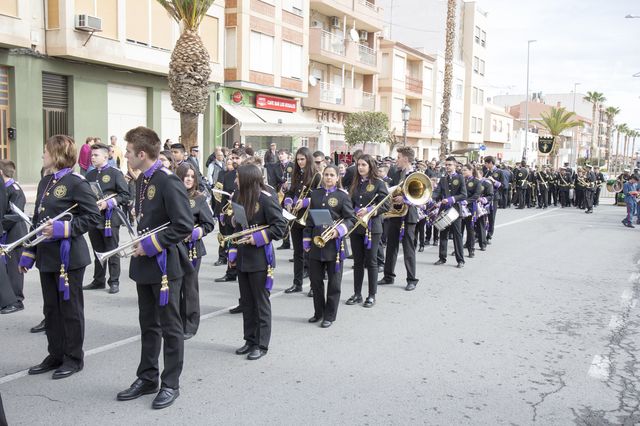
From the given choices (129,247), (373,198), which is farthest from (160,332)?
(373,198)

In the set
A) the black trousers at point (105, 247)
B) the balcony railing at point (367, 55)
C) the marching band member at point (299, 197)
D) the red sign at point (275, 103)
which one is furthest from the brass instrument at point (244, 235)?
the balcony railing at point (367, 55)

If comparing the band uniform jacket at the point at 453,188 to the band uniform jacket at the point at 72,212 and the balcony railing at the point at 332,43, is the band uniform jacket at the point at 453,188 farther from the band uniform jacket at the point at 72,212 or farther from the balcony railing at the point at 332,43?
the balcony railing at the point at 332,43

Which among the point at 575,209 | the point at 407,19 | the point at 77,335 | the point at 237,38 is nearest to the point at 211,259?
the point at 77,335

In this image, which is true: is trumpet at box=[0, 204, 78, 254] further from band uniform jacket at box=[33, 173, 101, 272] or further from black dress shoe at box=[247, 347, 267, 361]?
black dress shoe at box=[247, 347, 267, 361]

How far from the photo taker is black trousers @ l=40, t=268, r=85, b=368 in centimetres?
514

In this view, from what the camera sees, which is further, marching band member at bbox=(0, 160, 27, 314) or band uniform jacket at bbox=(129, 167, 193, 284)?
marching band member at bbox=(0, 160, 27, 314)

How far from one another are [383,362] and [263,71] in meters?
24.1

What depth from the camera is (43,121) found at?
19156mm

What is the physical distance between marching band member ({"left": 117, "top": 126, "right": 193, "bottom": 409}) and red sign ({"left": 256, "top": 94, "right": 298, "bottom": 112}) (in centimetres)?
2413

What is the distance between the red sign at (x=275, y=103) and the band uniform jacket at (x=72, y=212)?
927 inches

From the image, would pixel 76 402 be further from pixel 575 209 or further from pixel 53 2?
pixel 575 209

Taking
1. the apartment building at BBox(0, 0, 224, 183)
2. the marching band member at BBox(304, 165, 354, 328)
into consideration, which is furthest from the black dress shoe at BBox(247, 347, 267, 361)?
the apartment building at BBox(0, 0, 224, 183)

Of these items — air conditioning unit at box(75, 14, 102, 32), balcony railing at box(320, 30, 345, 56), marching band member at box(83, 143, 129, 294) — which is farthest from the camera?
balcony railing at box(320, 30, 345, 56)

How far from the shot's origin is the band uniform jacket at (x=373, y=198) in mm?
8078
